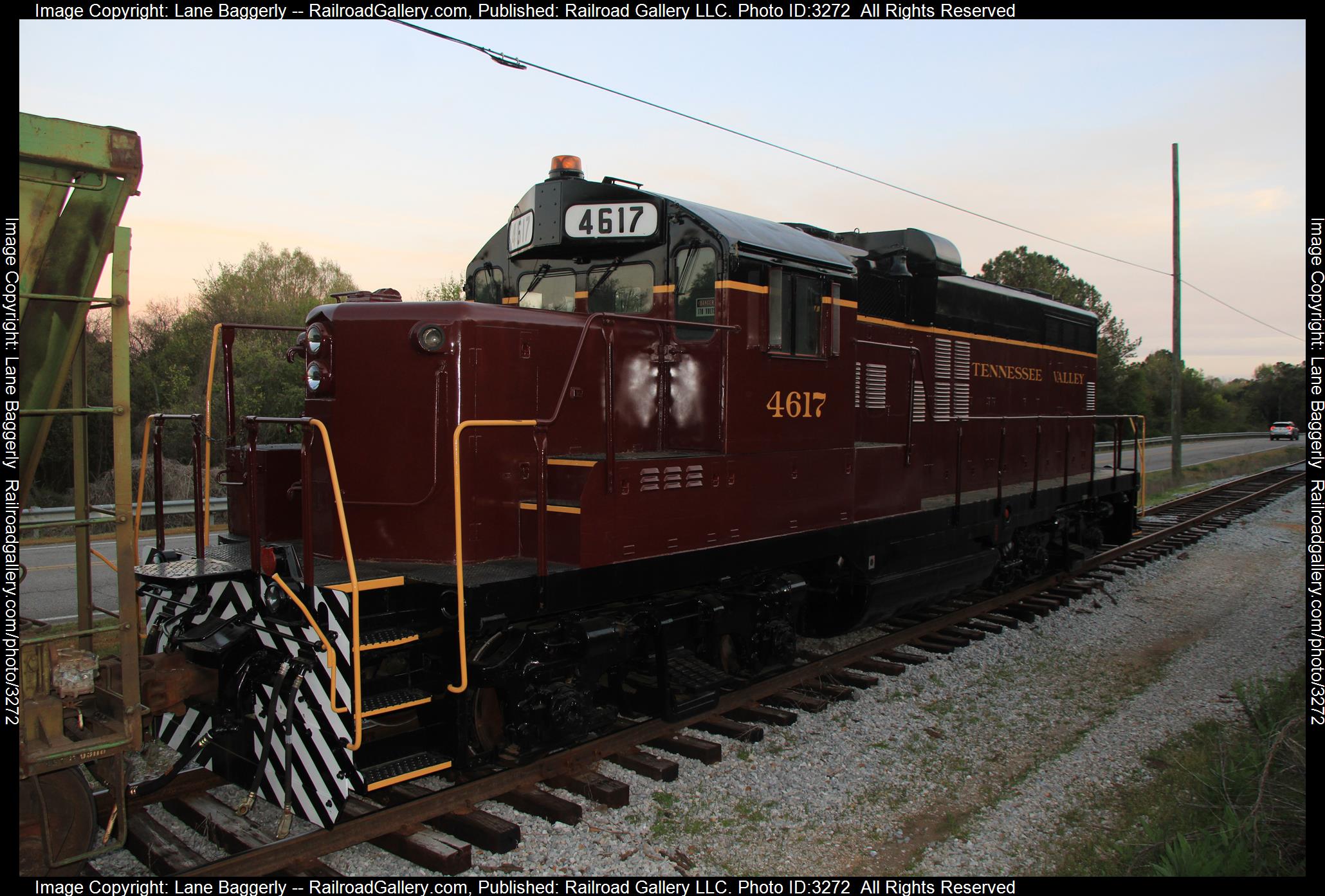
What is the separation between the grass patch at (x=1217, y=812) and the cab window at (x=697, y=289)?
3.50m

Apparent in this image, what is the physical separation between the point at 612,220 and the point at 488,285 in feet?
4.26

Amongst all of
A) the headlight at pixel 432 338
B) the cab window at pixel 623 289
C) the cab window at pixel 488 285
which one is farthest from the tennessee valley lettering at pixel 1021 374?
the headlight at pixel 432 338

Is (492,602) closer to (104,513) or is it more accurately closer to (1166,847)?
(104,513)

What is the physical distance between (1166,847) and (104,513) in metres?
4.69

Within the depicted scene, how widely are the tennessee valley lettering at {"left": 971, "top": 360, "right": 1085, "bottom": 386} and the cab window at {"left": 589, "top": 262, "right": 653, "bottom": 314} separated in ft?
16.1

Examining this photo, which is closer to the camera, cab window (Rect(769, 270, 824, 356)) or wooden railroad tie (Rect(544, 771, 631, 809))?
wooden railroad tie (Rect(544, 771, 631, 809))

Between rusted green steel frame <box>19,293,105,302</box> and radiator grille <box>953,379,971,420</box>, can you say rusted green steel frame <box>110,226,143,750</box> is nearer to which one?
rusted green steel frame <box>19,293,105,302</box>

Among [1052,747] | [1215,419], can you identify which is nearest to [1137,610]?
[1052,747]

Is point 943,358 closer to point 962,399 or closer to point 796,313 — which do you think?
point 962,399

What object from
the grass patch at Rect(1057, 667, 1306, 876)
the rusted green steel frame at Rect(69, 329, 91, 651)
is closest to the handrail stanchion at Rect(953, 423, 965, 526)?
the grass patch at Rect(1057, 667, 1306, 876)

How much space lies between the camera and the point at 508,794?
4418 millimetres

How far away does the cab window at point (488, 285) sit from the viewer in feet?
21.1

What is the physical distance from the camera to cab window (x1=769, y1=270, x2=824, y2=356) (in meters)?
5.88

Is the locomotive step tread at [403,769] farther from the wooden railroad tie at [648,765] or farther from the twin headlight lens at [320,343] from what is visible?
the twin headlight lens at [320,343]
